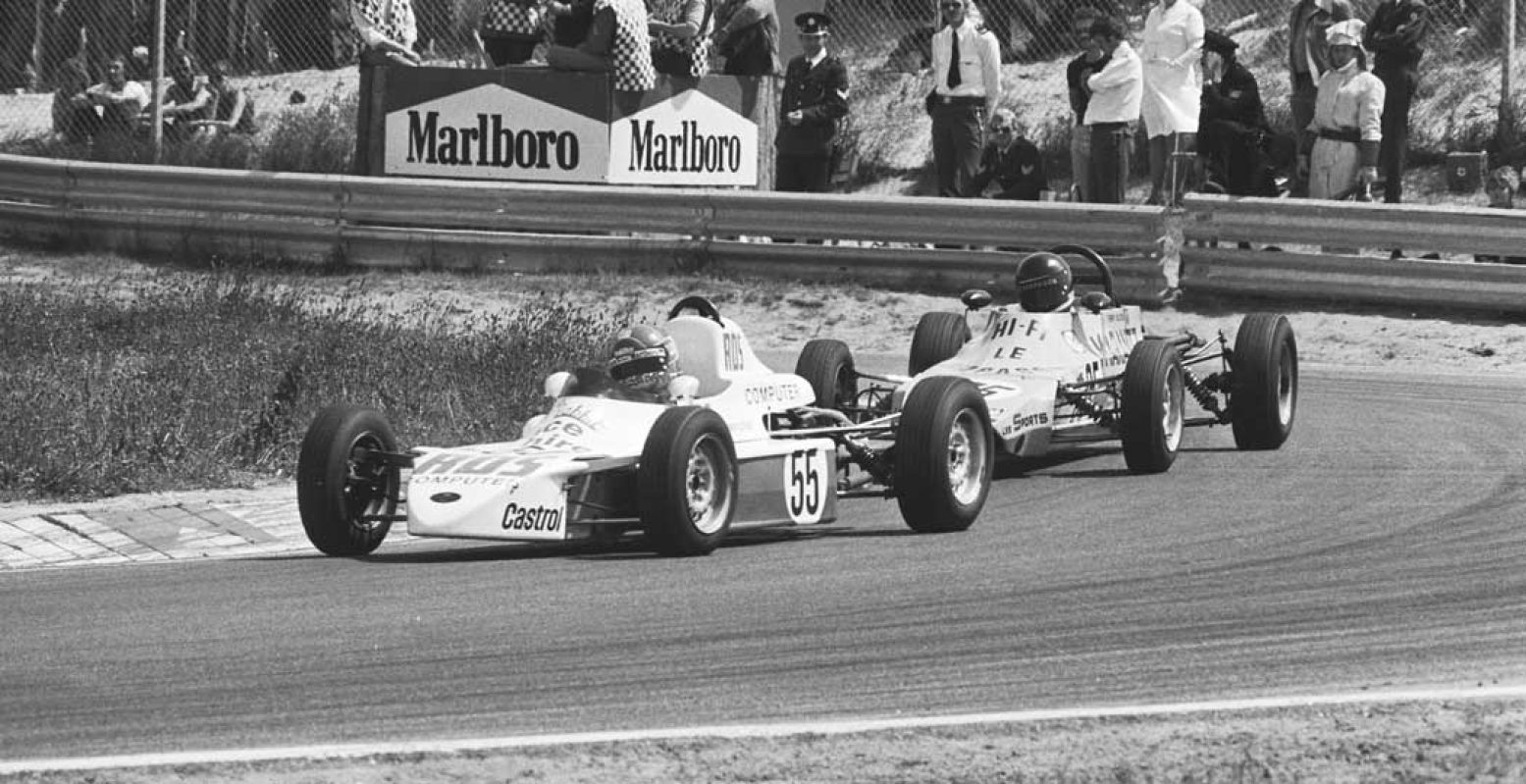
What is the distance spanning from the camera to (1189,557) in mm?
9477

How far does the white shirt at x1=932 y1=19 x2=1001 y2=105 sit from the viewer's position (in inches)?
752

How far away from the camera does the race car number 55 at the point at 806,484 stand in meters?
10.1

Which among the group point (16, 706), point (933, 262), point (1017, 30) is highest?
point (1017, 30)

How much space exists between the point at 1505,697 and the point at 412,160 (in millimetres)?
15038

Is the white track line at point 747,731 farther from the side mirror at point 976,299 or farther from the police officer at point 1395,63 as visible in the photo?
the police officer at point 1395,63

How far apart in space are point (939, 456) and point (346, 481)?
7.66 ft

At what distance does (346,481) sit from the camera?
31.7 ft

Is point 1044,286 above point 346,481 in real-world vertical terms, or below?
above

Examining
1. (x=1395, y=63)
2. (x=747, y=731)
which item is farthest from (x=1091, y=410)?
(x=1395, y=63)

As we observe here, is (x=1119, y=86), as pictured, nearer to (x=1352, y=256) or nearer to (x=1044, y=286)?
(x=1352, y=256)

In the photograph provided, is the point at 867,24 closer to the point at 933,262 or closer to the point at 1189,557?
the point at 933,262

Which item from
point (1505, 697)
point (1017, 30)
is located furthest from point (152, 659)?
point (1017, 30)

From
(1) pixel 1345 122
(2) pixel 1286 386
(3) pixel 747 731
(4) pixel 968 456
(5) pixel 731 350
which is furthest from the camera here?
(1) pixel 1345 122

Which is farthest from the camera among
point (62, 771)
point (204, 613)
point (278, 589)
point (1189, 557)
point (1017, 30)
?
point (1017, 30)
